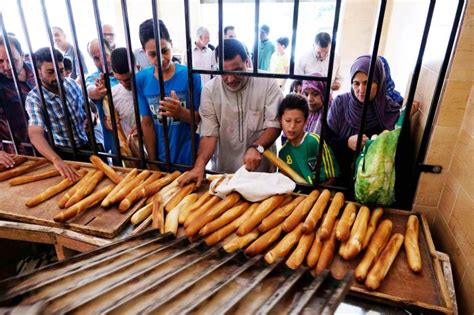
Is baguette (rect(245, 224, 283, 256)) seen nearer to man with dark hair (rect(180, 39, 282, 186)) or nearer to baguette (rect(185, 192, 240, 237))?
baguette (rect(185, 192, 240, 237))

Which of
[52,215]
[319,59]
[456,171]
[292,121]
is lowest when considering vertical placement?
[52,215]

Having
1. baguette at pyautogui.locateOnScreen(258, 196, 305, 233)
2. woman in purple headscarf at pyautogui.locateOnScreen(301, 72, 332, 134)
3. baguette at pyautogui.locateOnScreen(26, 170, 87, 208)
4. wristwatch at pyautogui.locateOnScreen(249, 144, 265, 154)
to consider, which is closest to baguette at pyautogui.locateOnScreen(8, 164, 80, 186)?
baguette at pyautogui.locateOnScreen(26, 170, 87, 208)

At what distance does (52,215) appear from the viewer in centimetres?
189

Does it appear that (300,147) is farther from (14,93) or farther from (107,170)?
(14,93)

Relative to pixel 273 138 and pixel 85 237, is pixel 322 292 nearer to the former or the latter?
pixel 85 237

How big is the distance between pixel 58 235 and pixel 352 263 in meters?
1.64

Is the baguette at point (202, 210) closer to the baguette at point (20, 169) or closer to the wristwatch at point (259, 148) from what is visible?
the wristwatch at point (259, 148)

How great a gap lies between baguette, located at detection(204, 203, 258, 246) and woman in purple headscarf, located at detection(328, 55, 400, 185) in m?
1.08

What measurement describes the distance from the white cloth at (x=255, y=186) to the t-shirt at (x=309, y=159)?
56 centimetres

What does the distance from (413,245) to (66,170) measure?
2409mm

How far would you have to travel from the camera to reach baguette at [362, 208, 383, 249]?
1552mm

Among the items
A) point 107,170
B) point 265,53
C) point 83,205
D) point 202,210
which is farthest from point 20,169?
point 265,53

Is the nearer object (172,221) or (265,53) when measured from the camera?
(172,221)

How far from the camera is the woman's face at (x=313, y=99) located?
3275 mm
